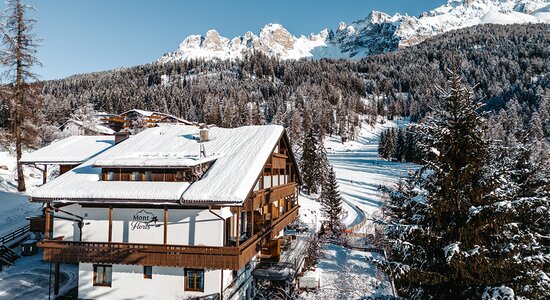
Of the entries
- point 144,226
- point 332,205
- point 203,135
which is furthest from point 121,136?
point 332,205

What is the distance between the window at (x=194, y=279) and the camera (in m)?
17.8

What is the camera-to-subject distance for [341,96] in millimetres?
195500

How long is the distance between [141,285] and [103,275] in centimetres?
231

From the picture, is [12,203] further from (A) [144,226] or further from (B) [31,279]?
(A) [144,226]

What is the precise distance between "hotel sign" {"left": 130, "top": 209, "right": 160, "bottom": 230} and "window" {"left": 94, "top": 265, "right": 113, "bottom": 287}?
8.21ft

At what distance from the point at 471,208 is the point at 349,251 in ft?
86.0

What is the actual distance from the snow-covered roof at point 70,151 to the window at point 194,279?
37.3 ft

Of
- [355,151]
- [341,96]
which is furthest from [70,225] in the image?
[341,96]

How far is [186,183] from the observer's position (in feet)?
59.3

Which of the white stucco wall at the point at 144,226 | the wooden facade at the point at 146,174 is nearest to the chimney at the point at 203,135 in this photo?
the wooden facade at the point at 146,174

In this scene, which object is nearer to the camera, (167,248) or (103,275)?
(167,248)

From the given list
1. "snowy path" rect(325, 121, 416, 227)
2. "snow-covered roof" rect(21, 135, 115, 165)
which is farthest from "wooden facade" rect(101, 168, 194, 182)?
"snowy path" rect(325, 121, 416, 227)

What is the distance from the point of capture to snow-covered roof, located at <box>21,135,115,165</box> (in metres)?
23.1

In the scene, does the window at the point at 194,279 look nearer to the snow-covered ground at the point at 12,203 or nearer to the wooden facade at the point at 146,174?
the wooden facade at the point at 146,174
